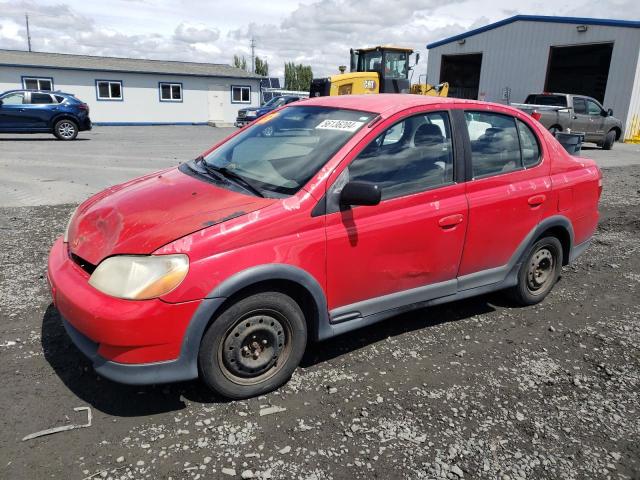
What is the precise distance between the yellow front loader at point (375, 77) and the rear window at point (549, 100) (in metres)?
3.50

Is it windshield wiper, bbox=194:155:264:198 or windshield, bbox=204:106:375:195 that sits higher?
windshield, bbox=204:106:375:195

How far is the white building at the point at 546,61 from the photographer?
22.5 m

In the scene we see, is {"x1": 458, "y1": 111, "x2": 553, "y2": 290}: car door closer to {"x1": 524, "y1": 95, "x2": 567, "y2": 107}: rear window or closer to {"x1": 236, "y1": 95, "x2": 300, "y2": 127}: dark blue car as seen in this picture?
{"x1": 524, "y1": 95, "x2": 567, "y2": 107}: rear window

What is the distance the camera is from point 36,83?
28266mm

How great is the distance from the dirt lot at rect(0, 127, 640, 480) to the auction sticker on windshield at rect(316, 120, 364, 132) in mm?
1574

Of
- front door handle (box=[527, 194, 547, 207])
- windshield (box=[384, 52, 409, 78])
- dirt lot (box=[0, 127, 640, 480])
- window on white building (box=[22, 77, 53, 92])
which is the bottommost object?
dirt lot (box=[0, 127, 640, 480])

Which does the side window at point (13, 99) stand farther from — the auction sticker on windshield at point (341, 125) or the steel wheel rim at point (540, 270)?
the steel wheel rim at point (540, 270)

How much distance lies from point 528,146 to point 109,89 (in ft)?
103

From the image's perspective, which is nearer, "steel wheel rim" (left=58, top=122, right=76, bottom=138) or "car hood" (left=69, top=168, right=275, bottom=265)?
"car hood" (left=69, top=168, right=275, bottom=265)

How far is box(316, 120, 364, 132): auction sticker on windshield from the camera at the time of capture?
3279 millimetres

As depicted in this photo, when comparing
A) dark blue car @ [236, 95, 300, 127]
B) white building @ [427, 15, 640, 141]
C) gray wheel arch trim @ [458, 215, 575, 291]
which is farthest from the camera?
dark blue car @ [236, 95, 300, 127]

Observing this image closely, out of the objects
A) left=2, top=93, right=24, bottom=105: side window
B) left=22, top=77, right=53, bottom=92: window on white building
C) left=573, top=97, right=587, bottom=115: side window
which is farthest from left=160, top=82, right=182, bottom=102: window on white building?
left=573, top=97, right=587, bottom=115: side window

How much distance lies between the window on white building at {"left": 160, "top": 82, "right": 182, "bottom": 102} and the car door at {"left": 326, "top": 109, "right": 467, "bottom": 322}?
31679mm

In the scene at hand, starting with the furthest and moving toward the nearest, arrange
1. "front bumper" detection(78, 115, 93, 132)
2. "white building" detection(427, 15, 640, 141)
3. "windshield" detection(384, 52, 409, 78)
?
"white building" detection(427, 15, 640, 141) < "front bumper" detection(78, 115, 93, 132) < "windshield" detection(384, 52, 409, 78)
